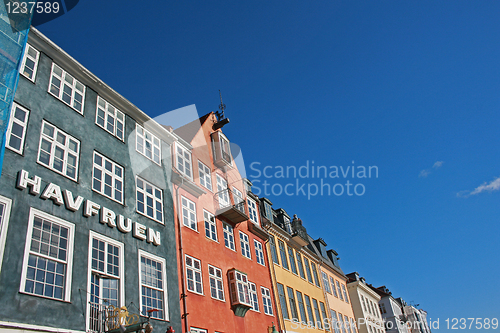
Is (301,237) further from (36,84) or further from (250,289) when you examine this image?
(36,84)

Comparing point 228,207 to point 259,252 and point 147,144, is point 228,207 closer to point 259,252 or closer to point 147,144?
point 259,252

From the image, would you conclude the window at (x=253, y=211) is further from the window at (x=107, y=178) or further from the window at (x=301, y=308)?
the window at (x=107, y=178)

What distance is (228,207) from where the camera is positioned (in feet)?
80.5

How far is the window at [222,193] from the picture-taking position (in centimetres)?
2586

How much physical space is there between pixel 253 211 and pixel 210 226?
755 cm

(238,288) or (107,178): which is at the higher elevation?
(107,178)

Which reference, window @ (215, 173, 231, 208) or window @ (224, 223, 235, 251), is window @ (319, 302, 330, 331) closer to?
window @ (224, 223, 235, 251)

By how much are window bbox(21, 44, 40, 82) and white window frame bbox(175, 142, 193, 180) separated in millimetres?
8922

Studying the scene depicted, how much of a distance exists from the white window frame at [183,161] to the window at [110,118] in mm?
4251

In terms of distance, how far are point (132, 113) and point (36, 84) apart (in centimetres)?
559

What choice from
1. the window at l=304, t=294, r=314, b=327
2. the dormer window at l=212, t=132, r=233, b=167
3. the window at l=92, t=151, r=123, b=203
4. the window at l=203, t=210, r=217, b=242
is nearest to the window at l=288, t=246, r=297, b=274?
the window at l=304, t=294, r=314, b=327

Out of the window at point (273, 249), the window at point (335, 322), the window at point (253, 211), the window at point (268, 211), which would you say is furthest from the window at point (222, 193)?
the window at point (335, 322)

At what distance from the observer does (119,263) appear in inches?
611

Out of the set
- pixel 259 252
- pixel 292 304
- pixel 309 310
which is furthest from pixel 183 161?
pixel 309 310
